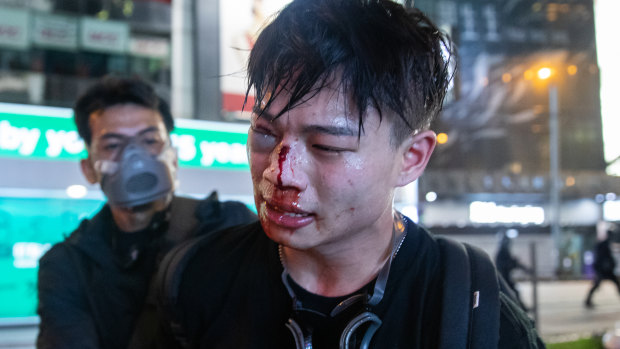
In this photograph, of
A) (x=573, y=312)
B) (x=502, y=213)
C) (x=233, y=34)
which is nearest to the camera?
(x=233, y=34)

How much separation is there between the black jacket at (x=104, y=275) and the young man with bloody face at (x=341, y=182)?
12.5 inches

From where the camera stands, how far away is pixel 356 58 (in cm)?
85

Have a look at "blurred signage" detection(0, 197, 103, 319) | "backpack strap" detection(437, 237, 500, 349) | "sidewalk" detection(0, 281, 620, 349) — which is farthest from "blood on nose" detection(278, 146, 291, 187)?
"sidewalk" detection(0, 281, 620, 349)

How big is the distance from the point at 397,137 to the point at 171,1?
265 inches

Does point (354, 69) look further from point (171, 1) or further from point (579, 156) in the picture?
point (579, 156)

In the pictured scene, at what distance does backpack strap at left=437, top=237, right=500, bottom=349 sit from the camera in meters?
0.83

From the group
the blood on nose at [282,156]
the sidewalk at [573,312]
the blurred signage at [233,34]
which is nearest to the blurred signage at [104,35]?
the blurred signage at [233,34]

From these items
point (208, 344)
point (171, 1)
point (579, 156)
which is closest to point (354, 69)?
point (208, 344)

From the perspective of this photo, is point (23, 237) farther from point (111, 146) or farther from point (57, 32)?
point (57, 32)

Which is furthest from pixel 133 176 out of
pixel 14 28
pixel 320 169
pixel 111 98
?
pixel 14 28

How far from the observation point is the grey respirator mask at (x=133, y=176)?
1.32m

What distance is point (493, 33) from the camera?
55.0 feet

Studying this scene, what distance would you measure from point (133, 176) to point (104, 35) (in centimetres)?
657

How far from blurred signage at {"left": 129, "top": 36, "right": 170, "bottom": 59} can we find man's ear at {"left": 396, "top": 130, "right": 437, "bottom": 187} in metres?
6.27
